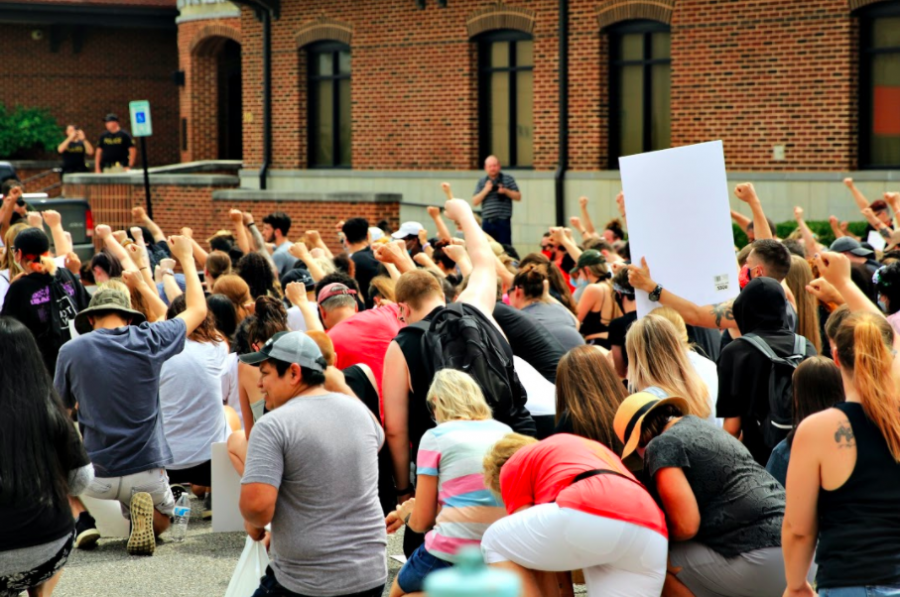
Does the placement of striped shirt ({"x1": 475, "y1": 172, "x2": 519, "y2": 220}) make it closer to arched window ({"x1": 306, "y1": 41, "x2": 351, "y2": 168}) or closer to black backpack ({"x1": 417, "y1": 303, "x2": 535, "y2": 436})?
arched window ({"x1": 306, "y1": 41, "x2": 351, "y2": 168})

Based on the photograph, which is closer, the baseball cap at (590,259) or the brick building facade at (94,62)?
the baseball cap at (590,259)

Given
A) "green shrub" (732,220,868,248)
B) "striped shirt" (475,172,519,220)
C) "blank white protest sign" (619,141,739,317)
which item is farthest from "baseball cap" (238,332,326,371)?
"striped shirt" (475,172,519,220)

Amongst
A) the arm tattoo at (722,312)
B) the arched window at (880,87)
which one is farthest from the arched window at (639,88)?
the arm tattoo at (722,312)

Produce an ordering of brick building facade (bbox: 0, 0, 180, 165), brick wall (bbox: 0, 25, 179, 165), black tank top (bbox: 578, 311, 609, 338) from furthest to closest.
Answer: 1. brick wall (bbox: 0, 25, 179, 165)
2. brick building facade (bbox: 0, 0, 180, 165)
3. black tank top (bbox: 578, 311, 609, 338)

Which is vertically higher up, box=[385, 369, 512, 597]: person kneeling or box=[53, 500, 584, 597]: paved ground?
box=[385, 369, 512, 597]: person kneeling

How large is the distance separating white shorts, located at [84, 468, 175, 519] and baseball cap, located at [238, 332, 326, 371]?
280 centimetres

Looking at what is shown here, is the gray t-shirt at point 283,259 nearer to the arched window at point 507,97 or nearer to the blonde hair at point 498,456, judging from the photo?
the blonde hair at point 498,456

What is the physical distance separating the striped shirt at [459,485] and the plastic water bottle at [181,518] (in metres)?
2.84

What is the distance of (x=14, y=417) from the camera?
4977mm

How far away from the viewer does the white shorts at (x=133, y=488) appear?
7.32m

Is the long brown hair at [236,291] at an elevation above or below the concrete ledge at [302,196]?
below

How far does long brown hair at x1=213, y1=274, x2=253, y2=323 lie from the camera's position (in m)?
8.58

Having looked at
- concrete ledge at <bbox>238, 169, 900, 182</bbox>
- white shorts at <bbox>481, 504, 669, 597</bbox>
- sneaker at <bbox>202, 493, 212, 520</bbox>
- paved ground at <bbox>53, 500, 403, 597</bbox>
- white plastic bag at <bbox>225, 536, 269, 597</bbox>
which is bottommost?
paved ground at <bbox>53, 500, 403, 597</bbox>

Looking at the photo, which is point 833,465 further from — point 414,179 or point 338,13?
point 338,13
